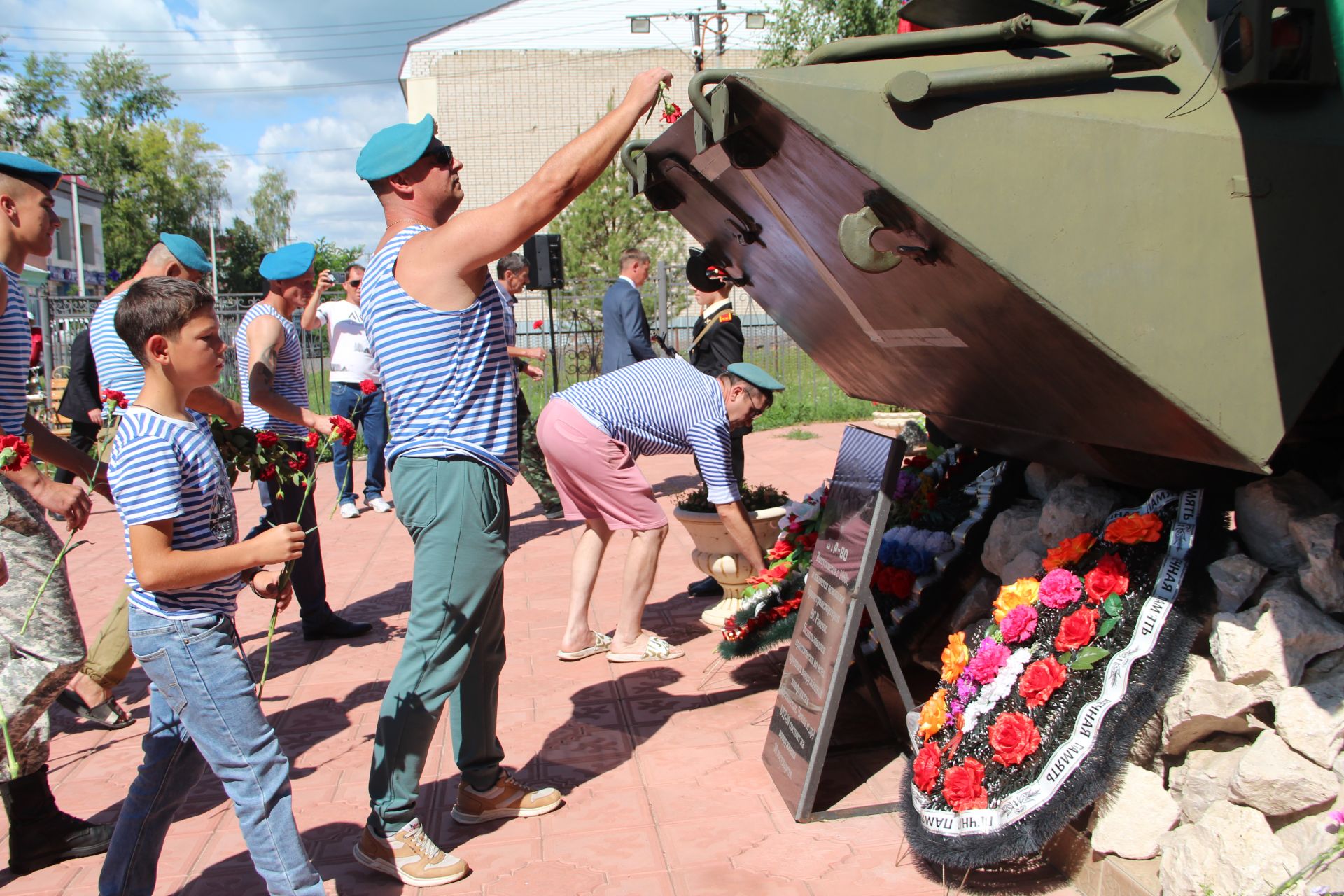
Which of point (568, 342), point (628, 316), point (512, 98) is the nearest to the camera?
point (628, 316)

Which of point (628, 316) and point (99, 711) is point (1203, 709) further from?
point (628, 316)

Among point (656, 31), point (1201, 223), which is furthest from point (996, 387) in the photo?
point (656, 31)

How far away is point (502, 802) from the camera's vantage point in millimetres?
3607

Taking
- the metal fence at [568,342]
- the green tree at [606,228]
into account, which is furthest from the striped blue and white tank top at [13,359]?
the green tree at [606,228]

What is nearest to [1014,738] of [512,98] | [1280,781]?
[1280,781]

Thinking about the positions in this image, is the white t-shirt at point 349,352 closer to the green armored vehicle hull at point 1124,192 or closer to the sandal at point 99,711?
the sandal at point 99,711

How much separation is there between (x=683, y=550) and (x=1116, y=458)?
15.2 feet

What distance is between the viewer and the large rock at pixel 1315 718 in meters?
2.57

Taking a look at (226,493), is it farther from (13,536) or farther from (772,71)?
(772,71)

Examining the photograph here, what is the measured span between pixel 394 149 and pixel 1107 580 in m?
2.34

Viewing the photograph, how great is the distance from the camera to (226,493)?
2979 millimetres

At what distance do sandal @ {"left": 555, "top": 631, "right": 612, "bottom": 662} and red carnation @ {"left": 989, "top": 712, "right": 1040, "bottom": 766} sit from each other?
2.68 m

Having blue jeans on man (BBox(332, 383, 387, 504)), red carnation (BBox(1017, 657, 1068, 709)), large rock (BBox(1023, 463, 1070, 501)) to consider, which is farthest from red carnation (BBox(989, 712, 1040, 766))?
blue jeans on man (BBox(332, 383, 387, 504))

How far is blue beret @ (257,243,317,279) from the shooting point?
5531 millimetres
